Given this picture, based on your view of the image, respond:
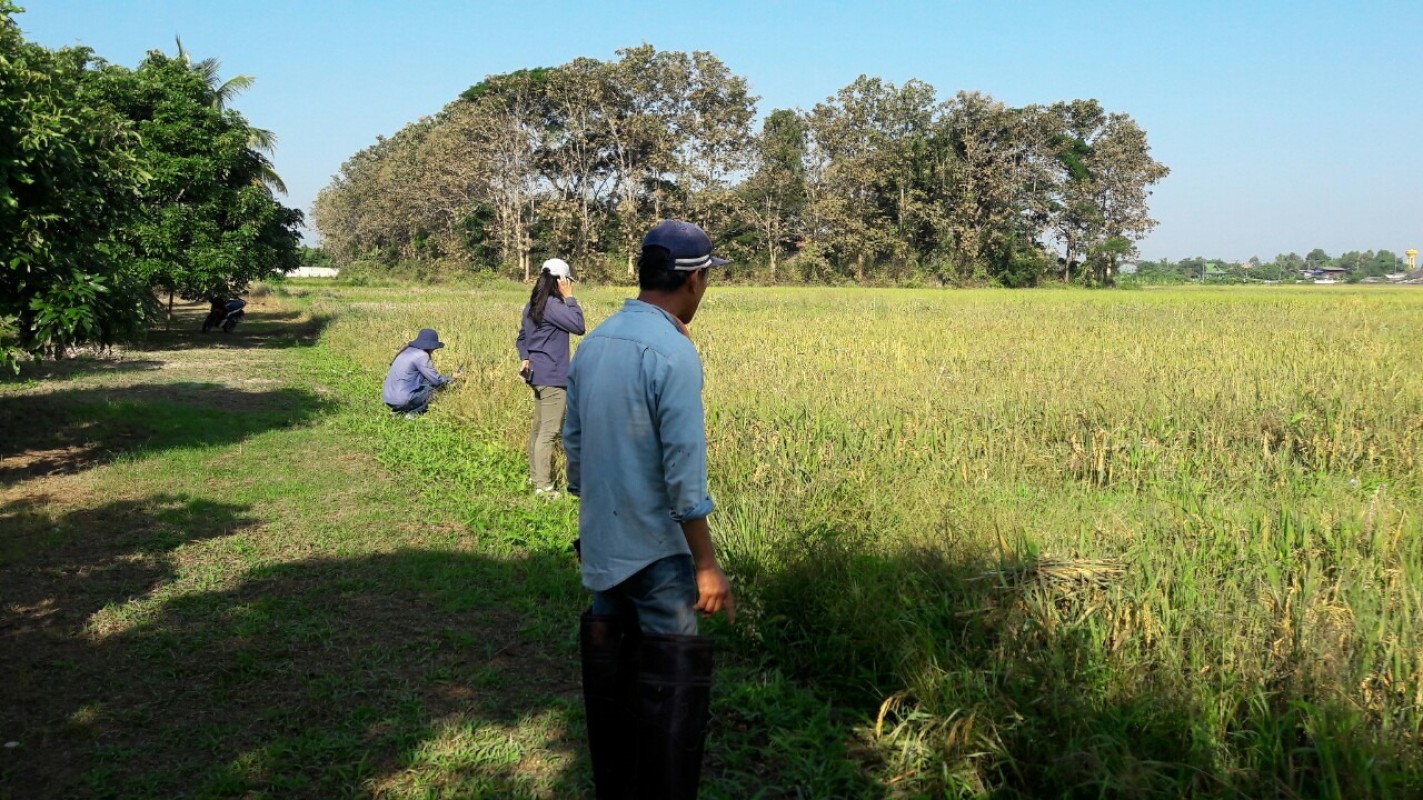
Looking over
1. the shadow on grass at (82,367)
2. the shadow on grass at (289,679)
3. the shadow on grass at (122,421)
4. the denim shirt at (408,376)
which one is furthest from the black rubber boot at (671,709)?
the shadow on grass at (82,367)

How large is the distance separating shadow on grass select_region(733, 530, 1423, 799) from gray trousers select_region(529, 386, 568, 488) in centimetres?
320

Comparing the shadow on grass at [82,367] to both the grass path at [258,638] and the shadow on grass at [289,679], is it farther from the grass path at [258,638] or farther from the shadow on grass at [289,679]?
the shadow on grass at [289,679]

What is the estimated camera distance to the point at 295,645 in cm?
465

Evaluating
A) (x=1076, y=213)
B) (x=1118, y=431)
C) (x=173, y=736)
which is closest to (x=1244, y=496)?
(x=1118, y=431)

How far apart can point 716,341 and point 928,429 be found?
24.6 ft

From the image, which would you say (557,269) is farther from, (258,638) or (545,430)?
(258,638)

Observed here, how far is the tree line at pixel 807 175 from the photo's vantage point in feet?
158

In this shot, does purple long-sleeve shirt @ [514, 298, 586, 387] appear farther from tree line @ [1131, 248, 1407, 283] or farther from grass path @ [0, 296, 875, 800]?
tree line @ [1131, 248, 1407, 283]

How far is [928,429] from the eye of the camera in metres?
7.06

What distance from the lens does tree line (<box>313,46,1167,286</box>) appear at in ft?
158

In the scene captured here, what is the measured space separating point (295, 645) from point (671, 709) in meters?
2.83

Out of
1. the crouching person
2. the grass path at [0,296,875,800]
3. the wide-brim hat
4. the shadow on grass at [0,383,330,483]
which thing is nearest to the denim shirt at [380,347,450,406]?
the crouching person

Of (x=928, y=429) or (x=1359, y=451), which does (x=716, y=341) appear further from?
(x=1359, y=451)

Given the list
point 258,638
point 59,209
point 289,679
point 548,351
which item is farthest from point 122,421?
point 289,679
